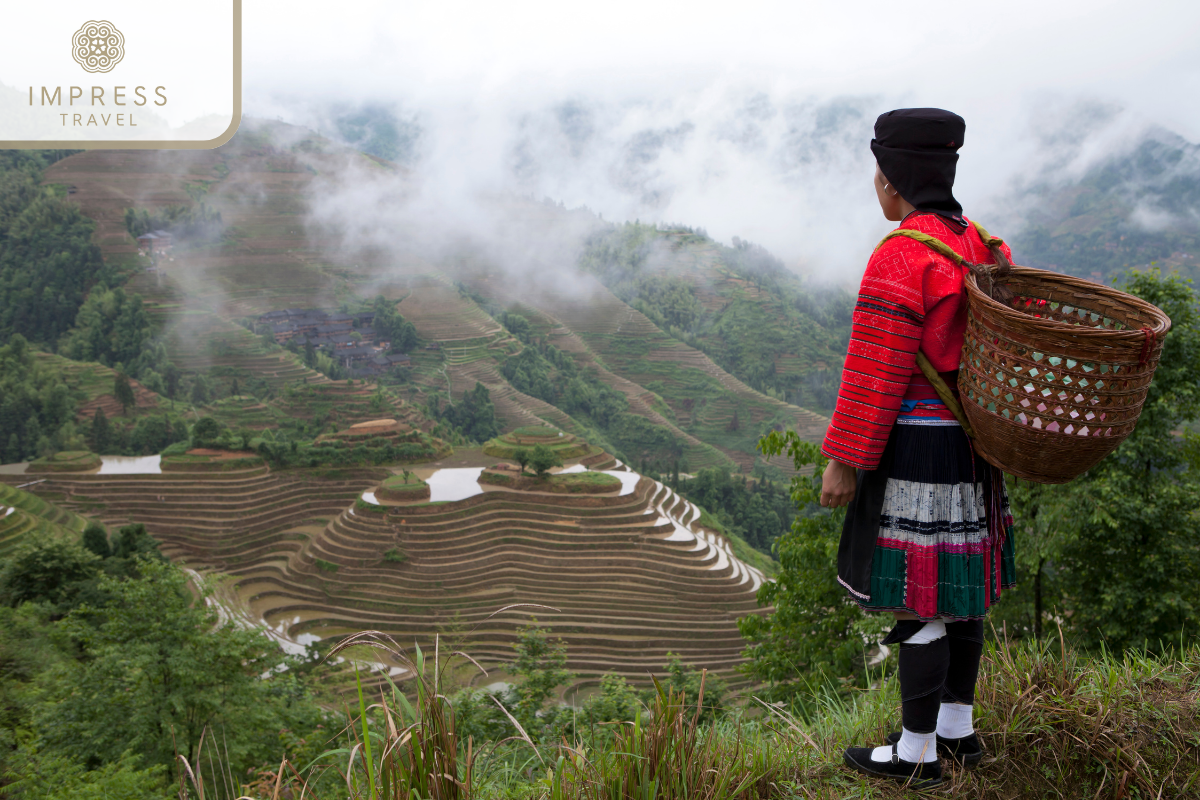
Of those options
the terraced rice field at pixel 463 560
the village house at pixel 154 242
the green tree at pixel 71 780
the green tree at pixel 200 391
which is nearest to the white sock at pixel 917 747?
the green tree at pixel 71 780

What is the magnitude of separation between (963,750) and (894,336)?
103 centimetres

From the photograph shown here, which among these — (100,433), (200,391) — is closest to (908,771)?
(100,433)

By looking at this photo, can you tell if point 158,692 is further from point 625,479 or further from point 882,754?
point 625,479

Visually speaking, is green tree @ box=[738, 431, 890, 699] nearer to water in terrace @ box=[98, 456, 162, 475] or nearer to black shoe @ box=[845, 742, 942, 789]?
black shoe @ box=[845, 742, 942, 789]

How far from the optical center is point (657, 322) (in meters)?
99.5

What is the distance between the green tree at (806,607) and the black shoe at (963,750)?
6336 millimetres

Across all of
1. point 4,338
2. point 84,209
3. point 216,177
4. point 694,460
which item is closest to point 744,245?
point 694,460

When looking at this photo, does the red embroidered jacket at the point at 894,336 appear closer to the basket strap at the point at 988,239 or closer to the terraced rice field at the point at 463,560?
the basket strap at the point at 988,239

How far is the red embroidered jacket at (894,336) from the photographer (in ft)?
4.54

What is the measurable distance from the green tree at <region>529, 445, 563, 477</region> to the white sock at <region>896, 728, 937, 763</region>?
119ft

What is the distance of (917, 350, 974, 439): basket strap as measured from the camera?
1424mm

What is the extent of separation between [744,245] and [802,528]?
131533 millimetres

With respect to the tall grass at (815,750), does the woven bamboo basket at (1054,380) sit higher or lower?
→ higher

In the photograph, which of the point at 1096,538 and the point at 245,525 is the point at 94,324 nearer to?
the point at 245,525
